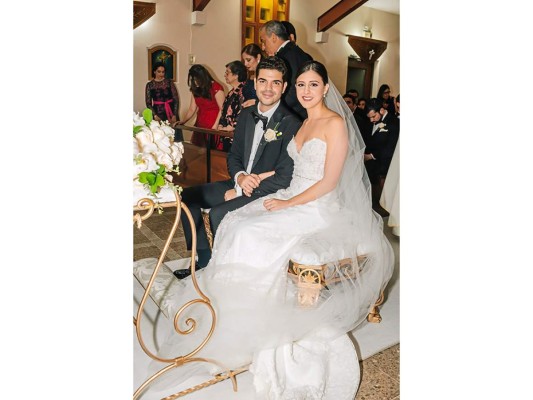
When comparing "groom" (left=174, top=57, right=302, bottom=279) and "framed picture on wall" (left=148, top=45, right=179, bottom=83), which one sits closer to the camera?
"groom" (left=174, top=57, right=302, bottom=279)

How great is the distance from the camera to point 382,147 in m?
5.15

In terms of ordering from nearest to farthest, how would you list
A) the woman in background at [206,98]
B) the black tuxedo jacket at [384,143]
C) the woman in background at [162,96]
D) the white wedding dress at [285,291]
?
the white wedding dress at [285,291]
the black tuxedo jacket at [384,143]
the woman in background at [206,98]
the woman in background at [162,96]

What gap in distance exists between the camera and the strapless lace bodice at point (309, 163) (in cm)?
240

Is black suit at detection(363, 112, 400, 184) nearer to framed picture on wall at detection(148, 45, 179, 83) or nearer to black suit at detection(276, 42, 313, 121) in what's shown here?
black suit at detection(276, 42, 313, 121)

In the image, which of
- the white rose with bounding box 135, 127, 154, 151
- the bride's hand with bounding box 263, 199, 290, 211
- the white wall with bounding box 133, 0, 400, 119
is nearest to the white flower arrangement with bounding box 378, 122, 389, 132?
the bride's hand with bounding box 263, 199, 290, 211

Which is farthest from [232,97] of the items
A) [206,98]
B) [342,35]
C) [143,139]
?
[342,35]

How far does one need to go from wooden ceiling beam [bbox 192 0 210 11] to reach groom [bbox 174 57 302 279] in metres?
5.72

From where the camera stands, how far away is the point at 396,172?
422 cm

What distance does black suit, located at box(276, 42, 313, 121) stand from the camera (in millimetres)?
3193

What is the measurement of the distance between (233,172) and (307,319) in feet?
4.15

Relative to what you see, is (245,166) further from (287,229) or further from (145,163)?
(145,163)

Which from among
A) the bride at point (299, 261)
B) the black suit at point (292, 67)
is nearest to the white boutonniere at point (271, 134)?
the bride at point (299, 261)

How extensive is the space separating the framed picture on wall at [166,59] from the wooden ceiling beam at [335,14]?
3.22 metres

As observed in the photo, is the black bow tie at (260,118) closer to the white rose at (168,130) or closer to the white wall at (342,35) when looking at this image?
the white rose at (168,130)
